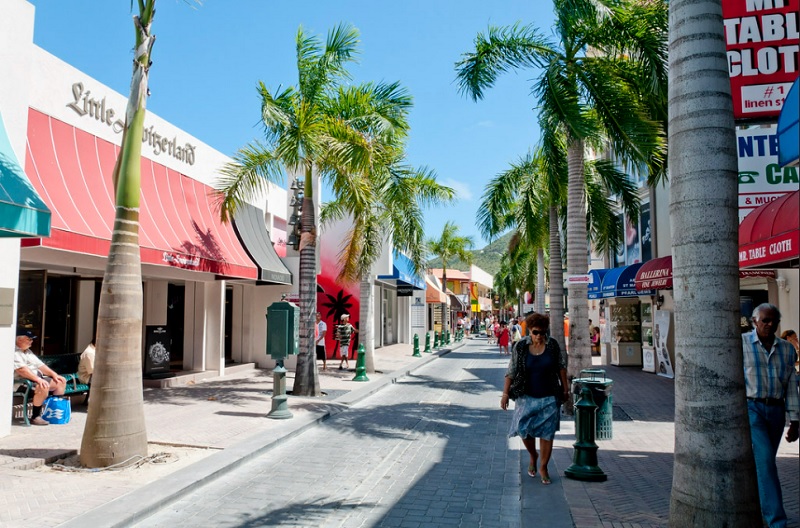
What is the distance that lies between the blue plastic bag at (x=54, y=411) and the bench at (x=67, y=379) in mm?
249

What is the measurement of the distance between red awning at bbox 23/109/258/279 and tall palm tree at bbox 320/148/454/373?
10.9ft

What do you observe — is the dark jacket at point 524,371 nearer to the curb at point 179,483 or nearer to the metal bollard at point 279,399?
the curb at point 179,483

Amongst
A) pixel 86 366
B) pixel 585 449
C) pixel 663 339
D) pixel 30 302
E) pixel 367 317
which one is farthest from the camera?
pixel 367 317

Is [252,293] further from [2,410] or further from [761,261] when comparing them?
[761,261]

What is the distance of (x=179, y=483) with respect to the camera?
21.5 feet

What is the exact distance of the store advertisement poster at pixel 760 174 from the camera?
8.69 metres

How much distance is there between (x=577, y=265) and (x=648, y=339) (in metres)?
10.3

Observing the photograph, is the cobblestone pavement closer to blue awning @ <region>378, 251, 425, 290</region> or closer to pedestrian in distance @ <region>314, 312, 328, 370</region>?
pedestrian in distance @ <region>314, 312, 328, 370</region>

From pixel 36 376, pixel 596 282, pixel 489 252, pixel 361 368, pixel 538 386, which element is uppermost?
pixel 489 252

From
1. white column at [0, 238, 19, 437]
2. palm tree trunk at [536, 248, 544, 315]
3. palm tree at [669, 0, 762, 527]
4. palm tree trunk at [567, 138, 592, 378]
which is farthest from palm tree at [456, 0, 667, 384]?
palm tree trunk at [536, 248, 544, 315]

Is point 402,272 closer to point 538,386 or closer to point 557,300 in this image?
point 557,300

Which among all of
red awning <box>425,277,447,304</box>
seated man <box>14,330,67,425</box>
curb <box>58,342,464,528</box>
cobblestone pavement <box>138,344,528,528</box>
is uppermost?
red awning <box>425,277,447,304</box>

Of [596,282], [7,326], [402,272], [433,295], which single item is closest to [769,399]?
[7,326]

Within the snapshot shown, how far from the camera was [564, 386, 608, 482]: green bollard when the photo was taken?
679 centimetres
